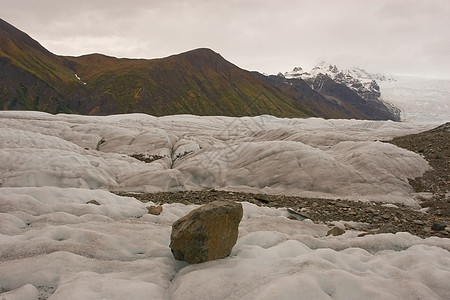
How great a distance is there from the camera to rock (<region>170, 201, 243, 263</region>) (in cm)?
798

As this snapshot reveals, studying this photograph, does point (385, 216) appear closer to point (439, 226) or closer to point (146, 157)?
point (439, 226)

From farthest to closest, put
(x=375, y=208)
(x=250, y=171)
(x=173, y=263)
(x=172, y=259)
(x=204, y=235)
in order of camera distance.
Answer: (x=250, y=171)
(x=375, y=208)
(x=172, y=259)
(x=173, y=263)
(x=204, y=235)

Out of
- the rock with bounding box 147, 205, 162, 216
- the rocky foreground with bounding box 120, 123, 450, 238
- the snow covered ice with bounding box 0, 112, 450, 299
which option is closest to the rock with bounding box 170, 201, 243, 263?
the snow covered ice with bounding box 0, 112, 450, 299

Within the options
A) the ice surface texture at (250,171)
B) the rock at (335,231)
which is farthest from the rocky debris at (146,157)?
the rock at (335,231)

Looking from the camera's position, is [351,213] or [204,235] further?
[351,213]

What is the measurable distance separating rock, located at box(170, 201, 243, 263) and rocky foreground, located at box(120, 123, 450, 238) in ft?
20.2

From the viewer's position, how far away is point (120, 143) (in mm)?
42219

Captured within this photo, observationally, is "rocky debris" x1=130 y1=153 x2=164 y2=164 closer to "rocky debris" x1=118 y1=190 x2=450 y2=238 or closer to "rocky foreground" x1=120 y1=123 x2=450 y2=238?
"rocky foreground" x1=120 y1=123 x2=450 y2=238

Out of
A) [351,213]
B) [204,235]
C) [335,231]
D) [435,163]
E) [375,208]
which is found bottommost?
[375,208]

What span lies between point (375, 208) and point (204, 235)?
11686 millimetres

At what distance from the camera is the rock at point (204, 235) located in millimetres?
7980

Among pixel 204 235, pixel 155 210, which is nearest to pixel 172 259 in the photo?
pixel 204 235

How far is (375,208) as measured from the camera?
52.9ft

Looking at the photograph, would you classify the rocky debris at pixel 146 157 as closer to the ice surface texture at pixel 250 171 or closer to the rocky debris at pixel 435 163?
the ice surface texture at pixel 250 171
